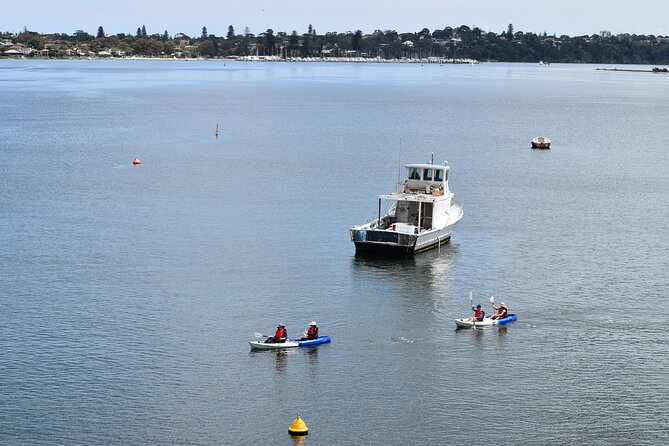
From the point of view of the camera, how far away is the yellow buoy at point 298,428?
173ft

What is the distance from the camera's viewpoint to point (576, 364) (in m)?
63.0

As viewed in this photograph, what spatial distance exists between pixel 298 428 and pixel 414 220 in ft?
137

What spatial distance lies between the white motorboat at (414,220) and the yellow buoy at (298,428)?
116 feet

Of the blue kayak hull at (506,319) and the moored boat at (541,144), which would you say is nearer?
the blue kayak hull at (506,319)

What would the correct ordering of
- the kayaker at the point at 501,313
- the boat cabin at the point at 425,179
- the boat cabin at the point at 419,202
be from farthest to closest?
the boat cabin at the point at 425,179
the boat cabin at the point at 419,202
the kayaker at the point at 501,313

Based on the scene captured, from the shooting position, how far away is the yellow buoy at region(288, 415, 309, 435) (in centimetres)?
5266

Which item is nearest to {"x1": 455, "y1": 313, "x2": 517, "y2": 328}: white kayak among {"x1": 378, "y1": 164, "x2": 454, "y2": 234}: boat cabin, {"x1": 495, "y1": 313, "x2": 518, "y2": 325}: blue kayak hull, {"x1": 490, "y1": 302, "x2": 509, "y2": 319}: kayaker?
{"x1": 495, "y1": 313, "x2": 518, "y2": 325}: blue kayak hull

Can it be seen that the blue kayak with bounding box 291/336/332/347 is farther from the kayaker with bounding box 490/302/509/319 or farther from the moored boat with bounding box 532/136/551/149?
the moored boat with bounding box 532/136/551/149

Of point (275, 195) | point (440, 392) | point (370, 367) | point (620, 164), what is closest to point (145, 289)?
point (370, 367)

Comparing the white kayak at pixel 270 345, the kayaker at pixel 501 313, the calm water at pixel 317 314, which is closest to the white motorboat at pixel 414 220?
the calm water at pixel 317 314

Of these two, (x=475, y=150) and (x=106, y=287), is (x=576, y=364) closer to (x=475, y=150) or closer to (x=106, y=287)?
(x=106, y=287)

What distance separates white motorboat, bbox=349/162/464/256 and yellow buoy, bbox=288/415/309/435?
3527 cm

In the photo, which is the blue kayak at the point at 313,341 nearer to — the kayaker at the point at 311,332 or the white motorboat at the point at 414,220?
the kayaker at the point at 311,332

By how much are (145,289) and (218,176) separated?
2280 inches
